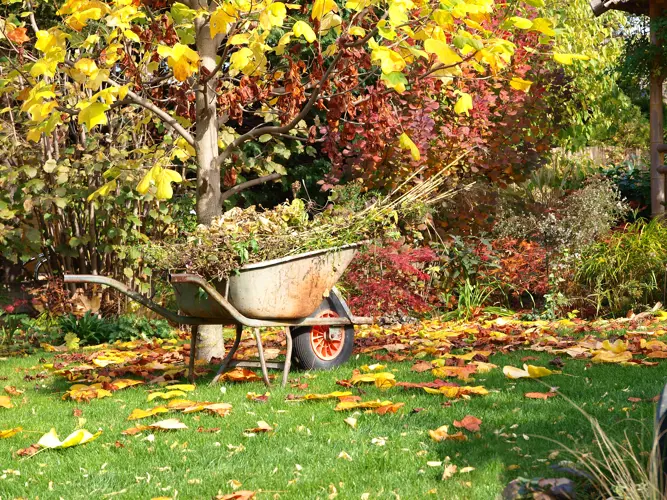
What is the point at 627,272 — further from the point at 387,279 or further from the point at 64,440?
the point at 64,440

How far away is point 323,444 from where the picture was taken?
10.3 ft

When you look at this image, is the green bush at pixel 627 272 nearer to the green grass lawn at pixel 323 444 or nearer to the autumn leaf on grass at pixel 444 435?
the green grass lawn at pixel 323 444

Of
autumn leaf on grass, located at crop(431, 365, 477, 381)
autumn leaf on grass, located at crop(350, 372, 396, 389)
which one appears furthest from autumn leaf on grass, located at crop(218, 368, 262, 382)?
autumn leaf on grass, located at crop(431, 365, 477, 381)

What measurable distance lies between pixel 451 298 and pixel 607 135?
10.4 meters

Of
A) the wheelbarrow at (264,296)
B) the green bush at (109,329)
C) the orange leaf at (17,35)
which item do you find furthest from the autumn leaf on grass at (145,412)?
the green bush at (109,329)

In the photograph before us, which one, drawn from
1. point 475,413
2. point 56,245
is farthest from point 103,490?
point 56,245

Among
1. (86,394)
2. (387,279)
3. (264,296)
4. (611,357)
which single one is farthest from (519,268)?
(86,394)

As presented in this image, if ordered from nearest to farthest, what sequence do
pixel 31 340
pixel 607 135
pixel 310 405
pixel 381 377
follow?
1. pixel 310 405
2. pixel 381 377
3. pixel 31 340
4. pixel 607 135

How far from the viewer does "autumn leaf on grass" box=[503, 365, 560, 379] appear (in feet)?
13.2

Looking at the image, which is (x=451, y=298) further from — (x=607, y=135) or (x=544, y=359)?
(x=607, y=135)

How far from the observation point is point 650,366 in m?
4.36

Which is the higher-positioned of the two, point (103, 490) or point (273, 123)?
point (273, 123)

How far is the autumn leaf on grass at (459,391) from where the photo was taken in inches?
148

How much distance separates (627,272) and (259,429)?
16.5ft
